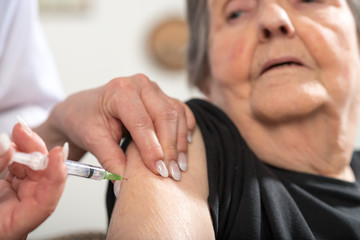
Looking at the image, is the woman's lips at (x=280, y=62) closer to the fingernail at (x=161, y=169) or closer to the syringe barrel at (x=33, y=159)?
the fingernail at (x=161, y=169)

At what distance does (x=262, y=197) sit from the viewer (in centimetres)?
85

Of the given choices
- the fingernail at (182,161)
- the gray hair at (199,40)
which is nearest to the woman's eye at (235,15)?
the gray hair at (199,40)

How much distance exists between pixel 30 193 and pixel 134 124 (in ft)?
0.84

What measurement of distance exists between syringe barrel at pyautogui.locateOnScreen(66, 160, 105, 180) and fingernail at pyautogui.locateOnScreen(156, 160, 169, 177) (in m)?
0.11

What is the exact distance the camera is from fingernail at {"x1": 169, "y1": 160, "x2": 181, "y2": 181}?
0.77 m

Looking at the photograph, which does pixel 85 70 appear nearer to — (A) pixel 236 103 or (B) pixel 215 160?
(A) pixel 236 103

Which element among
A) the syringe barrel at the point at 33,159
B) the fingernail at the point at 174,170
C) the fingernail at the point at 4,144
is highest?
the fingernail at the point at 4,144

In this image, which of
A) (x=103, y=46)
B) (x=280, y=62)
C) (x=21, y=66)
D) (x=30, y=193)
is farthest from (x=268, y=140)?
(x=103, y=46)

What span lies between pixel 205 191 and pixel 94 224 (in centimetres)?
223

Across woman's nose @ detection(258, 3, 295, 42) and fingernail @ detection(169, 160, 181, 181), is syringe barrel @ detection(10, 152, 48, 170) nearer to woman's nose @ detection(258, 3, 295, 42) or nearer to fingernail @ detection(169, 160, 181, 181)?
fingernail @ detection(169, 160, 181, 181)

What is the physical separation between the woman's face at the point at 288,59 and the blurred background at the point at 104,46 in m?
1.80

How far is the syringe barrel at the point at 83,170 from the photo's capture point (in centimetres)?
69

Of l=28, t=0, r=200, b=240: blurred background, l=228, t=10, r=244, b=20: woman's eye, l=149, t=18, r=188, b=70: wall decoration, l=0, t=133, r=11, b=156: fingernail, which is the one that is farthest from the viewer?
l=149, t=18, r=188, b=70: wall decoration

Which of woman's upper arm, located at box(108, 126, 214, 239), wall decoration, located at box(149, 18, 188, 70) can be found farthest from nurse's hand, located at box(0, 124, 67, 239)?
wall decoration, located at box(149, 18, 188, 70)
